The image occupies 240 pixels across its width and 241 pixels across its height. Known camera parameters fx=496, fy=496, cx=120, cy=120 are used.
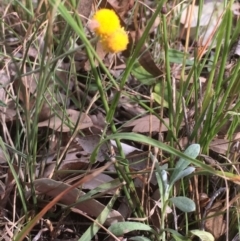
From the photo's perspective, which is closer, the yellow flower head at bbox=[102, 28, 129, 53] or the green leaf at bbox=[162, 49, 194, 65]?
the yellow flower head at bbox=[102, 28, 129, 53]

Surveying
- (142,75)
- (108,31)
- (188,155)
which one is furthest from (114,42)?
(142,75)

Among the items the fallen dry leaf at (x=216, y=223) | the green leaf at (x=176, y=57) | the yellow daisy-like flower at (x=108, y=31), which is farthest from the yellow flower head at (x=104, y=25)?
the green leaf at (x=176, y=57)

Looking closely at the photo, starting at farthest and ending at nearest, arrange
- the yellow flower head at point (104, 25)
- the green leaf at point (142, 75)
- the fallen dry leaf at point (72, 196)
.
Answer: the green leaf at point (142, 75)
the fallen dry leaf at point (72, 196)
the yellow flower head at point (104, 25)

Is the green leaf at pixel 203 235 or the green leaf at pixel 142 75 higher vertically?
the green leaf at pixel 142 75

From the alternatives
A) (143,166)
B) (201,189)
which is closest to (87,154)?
(143,166)

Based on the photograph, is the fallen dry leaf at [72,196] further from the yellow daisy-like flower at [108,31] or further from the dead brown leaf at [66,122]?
the yellow daisy-like flower at [108,31]

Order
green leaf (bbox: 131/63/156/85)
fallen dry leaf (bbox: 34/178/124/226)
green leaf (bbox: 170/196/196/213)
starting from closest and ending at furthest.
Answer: green leaf (bbox: 170/196/196/213), fallen dry leaf (bbox: 34/178/124/226), green leaf (bbox: 131/63/156/85)

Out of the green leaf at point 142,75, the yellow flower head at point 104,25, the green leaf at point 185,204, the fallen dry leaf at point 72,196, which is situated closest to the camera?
the yellow flower head at point 104,25

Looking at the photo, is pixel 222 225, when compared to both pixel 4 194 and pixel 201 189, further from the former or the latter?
pixel 4 194

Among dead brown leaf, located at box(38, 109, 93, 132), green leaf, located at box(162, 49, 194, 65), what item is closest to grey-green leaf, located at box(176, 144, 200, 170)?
dead brown leaf, located at box(38, 109, 93, 132)

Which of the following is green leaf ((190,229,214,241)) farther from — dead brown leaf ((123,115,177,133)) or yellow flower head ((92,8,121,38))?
yellow flower head ((92,8,121,38))

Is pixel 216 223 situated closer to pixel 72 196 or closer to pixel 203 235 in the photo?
pixel 203 235

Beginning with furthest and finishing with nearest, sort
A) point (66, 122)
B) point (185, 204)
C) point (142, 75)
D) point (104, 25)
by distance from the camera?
point (142, 75) → point (66, 122) → point (185, 204) → point (104, 25)
